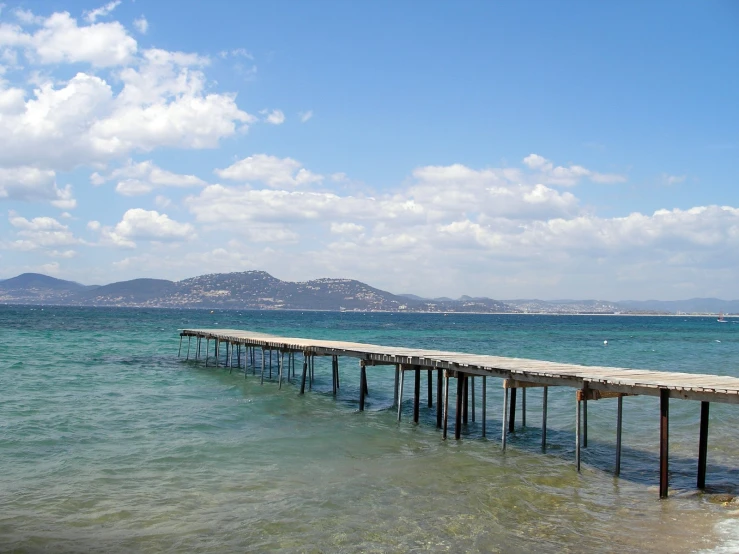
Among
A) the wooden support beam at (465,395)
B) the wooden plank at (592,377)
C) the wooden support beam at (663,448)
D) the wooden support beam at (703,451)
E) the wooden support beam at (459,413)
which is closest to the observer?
the wooden plank at (592,377)

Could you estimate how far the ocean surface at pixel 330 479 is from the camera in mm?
9992

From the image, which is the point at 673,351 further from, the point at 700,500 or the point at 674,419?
the point at 700,500

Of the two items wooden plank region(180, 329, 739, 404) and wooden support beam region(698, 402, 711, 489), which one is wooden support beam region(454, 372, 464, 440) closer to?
wooden plank region(180, 329, 739, 404)

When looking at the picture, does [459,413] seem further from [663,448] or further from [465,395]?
[663,448]

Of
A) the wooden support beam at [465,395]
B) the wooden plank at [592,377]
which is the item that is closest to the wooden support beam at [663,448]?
the wooden plank at [592,377]

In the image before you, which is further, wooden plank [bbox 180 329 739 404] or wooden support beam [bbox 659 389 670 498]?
wooden support beam [bbox 659 389 670 498]

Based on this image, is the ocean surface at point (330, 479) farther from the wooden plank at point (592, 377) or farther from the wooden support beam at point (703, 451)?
the wooden plank at point (592, 377)

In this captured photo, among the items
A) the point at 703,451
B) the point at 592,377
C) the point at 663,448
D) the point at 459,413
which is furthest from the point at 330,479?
the point at 703,451

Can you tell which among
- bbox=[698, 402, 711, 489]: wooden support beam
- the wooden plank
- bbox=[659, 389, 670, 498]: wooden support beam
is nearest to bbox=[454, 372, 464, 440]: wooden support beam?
the wooden plank

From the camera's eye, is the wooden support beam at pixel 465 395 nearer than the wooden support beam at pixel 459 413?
No

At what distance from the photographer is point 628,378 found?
13477 mm

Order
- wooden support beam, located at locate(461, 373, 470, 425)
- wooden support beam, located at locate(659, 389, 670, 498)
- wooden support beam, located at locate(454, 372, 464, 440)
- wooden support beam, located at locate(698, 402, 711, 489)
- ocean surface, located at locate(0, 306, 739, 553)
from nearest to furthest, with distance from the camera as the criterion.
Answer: ocean surface, located at locate(0, 306, 739, 553) < wooden support beam, located at locate(659, 389, 670, 498) < wooden support beam, located at locate(698, 402, 711, 489) < wooden support beam, located at locate(454, 372, 464, 440) < wooden support beam, located at locate(461, 373, 470, 425)

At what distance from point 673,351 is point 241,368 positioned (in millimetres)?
34380

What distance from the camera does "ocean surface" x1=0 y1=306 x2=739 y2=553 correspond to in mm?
9992
